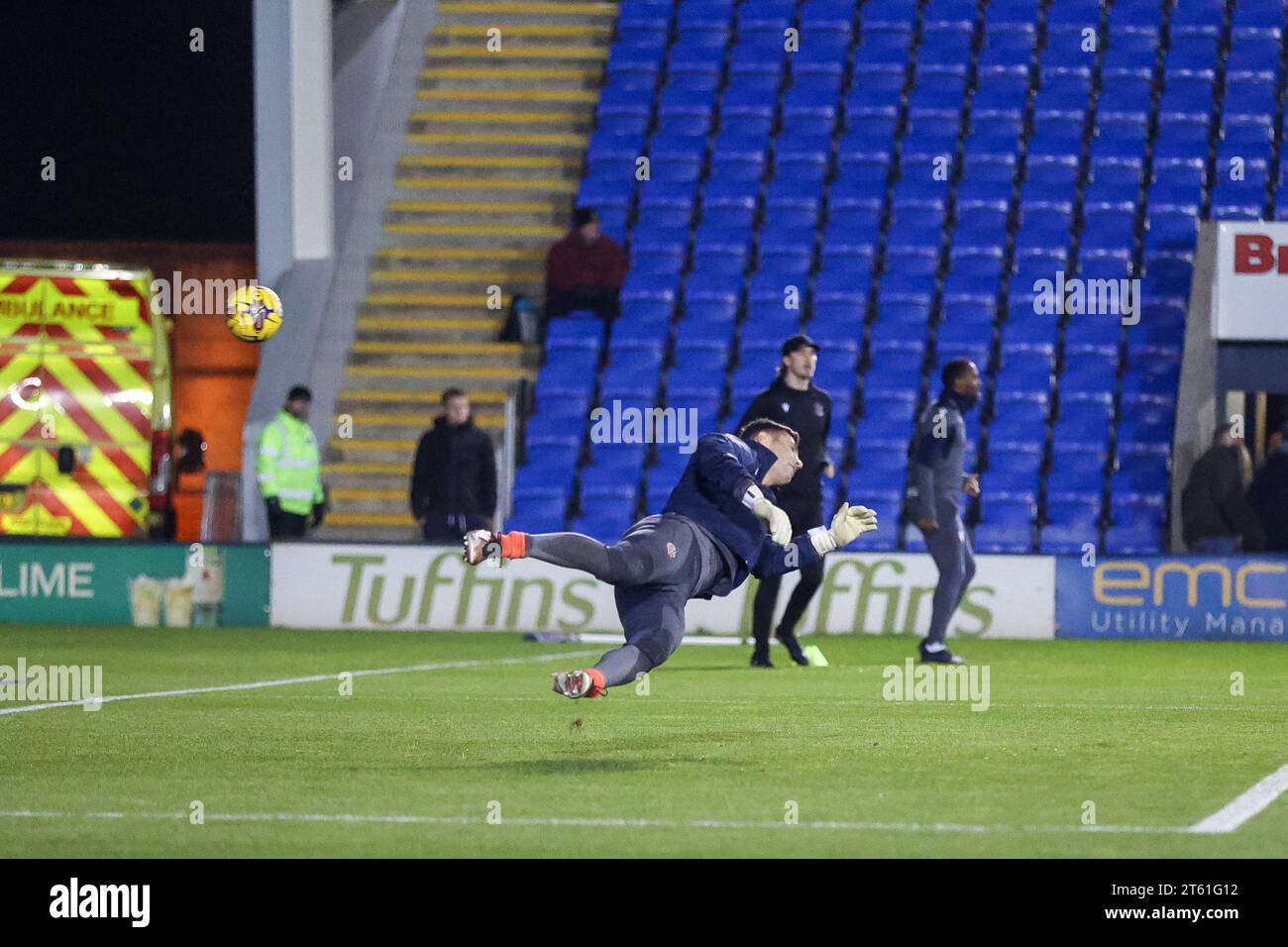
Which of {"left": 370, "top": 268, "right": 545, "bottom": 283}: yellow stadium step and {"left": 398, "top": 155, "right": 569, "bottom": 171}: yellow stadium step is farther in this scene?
{"left": 398, "top": 155, "right": 569, "bottom": 171}: yellow stadium step

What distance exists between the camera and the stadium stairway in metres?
23.4

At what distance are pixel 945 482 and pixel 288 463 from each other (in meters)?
7.00

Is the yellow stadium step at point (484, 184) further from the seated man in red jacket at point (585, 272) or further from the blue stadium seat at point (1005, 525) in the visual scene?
the blue stadium seat at point (1005, 525)

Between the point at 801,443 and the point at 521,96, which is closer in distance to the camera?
the point at 801,443

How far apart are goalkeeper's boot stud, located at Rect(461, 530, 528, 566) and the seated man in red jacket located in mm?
13509

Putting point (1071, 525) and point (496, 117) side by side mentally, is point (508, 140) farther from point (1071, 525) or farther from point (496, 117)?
point (1071, 525)

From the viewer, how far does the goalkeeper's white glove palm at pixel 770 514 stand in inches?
396

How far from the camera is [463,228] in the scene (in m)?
25.3

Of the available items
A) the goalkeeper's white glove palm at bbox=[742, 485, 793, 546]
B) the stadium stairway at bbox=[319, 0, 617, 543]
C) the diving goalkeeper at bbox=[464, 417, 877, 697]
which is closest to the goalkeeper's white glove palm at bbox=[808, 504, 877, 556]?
the diving goalkeeper at bbox=[464, 417, 877, 697]

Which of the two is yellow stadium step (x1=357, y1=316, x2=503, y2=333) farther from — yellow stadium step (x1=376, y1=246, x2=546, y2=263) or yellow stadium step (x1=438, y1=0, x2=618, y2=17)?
yellow stadium step (x1=438, y1=0, x2=618, y2=17)

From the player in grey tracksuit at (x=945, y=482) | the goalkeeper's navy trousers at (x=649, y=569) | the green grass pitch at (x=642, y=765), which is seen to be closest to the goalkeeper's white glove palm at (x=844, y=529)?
the goalkeeper's navy trousers at (x=649, y=569)

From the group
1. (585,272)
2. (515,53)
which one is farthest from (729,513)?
(515,53)

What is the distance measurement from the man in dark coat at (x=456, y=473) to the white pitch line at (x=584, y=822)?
39.2 feet

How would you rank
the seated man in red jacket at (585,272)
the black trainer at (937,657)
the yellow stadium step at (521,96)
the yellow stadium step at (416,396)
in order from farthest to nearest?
the yellow stadium step at (521,96)
the yellow stadium step at (416,396)
the seated man in red jacket at (585,272)
the black trainer at (937,657)
